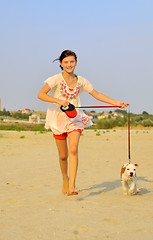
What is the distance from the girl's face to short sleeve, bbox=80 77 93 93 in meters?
0.24

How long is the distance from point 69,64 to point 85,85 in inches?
16.6

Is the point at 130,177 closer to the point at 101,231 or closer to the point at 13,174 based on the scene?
the point at 101,231

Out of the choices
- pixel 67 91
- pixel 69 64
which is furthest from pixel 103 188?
pixel 69 64

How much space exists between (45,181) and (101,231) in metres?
3.82

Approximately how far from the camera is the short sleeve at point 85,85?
5.98 metres

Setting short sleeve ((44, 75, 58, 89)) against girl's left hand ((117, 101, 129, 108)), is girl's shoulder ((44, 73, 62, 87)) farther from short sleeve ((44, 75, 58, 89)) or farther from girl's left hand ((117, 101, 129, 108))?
girl's left hand ((117, 101, 129, 108))

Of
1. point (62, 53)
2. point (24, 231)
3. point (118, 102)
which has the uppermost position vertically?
point (62, 53)

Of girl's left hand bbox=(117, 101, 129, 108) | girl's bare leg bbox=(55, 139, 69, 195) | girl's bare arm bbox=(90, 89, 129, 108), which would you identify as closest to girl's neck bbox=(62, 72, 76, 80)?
girl's bare arm bbox=(90, 89, 129, 108)

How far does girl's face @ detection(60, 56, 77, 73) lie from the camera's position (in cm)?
584

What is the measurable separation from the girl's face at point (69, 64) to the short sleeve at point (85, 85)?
24cm

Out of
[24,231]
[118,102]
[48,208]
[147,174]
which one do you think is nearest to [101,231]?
[24,231]

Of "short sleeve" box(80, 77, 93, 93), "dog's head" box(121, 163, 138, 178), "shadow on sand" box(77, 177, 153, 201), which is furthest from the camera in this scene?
"shadow on sand" box(77, 177, 153, 201)

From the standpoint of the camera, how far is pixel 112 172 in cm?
900

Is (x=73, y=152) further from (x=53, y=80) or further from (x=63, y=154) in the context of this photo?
(x=53, y=80)
